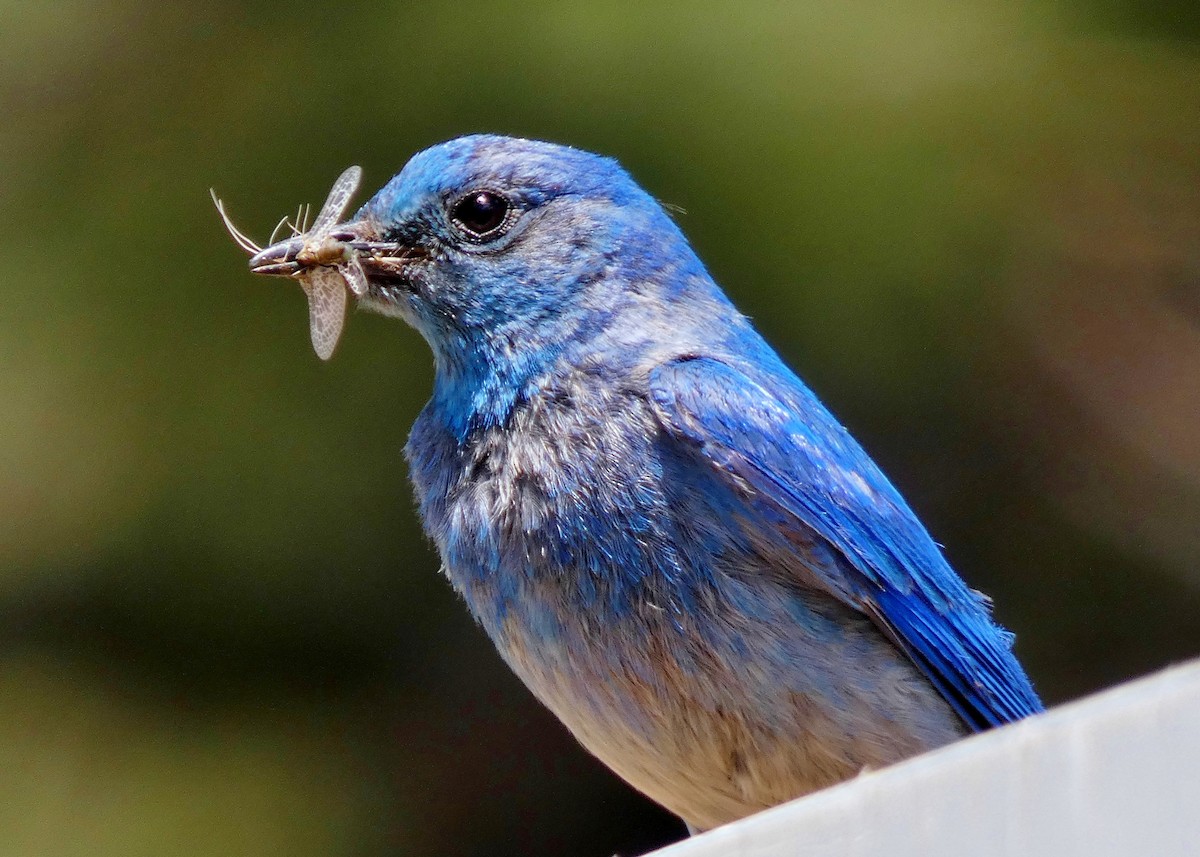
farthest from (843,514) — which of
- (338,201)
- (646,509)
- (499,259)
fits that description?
(338,201)

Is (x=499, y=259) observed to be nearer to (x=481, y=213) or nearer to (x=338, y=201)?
(x=481, y=213)

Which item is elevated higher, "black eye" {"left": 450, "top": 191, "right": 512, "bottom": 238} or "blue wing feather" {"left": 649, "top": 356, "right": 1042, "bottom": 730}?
"black eye" {"left": 450, "top": 191, "right": 512, "bottom": 238}

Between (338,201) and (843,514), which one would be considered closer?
(843,514)

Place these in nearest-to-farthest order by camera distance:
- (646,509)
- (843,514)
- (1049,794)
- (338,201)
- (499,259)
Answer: (1049,794)
(646,509)
(843,514)
(499,259)
(338,201)

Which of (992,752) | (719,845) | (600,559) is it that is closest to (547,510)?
(600,559)

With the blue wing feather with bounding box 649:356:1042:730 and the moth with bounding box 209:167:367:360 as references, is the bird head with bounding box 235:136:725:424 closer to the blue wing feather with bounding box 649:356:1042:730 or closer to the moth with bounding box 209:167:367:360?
the moth with bounding box 209:167:367:360

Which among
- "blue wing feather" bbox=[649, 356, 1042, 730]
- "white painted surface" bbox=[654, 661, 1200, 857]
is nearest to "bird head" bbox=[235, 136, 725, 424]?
"blue wing feather" bbox=[649, 356, 1042, 730]

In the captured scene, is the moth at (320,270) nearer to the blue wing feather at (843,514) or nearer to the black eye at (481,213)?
the black eye at (481,213)
